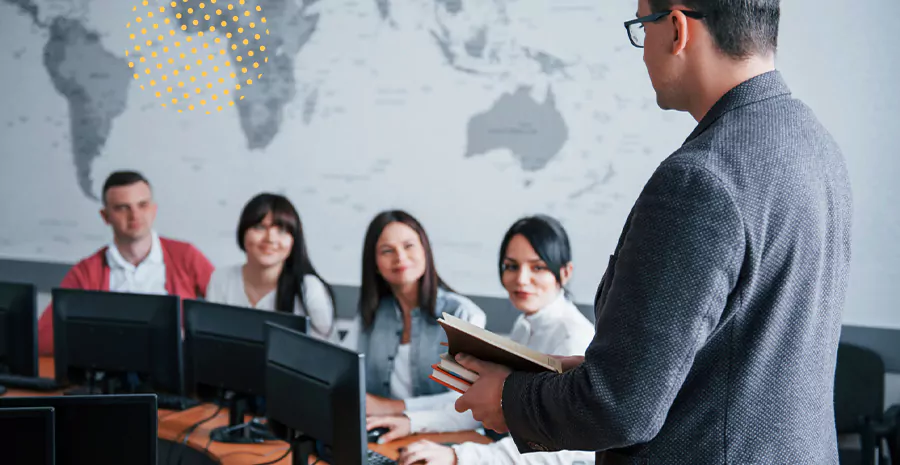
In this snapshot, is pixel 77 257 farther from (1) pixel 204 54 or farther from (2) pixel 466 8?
(2) pixel 466 8

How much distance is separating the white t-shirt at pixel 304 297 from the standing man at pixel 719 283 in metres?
2.12

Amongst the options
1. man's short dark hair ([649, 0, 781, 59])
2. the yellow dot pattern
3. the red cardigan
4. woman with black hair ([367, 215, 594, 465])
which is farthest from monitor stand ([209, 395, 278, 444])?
the yellow dot pattern

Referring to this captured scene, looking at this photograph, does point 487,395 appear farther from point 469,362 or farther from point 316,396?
point 316,396

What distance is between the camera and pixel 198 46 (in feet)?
13.7

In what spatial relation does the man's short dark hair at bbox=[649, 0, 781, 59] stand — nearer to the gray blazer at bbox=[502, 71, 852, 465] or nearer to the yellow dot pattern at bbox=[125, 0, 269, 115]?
the gray blazer at bbox=[502, 71, 852, 465]

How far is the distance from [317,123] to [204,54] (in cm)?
72

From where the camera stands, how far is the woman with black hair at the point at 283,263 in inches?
124

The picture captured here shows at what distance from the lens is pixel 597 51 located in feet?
11.6

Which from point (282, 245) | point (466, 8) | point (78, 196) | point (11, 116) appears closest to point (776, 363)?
point (282, 245)

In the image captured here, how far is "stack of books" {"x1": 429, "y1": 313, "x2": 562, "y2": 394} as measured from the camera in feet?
3.76

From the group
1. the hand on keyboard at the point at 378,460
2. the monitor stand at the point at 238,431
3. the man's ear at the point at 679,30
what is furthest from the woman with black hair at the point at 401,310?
the man's ear at the point at 679,30

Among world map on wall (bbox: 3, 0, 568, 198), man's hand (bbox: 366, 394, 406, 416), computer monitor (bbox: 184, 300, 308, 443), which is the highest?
world map on wall (bbox: 3, 0, 568, 198)

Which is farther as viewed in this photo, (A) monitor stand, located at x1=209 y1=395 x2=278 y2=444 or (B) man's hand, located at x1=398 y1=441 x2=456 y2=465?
(A) monitor stand, located at x1=209 y1=395 x2=278 y2=444

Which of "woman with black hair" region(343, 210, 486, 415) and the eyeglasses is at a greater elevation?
the eyeglasses
